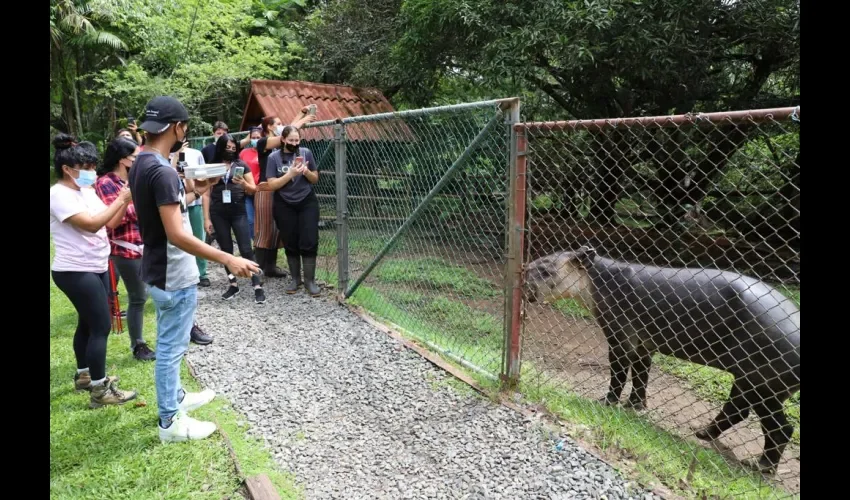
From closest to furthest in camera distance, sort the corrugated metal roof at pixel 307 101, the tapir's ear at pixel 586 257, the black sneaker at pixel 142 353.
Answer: the tapir's ear at pixel 586 257 < the black sneaker at pixel 142 353 < the corrugated metal roof at pixel 307 101

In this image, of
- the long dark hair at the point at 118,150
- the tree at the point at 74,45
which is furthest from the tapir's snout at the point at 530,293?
the tree at the point at 74,45

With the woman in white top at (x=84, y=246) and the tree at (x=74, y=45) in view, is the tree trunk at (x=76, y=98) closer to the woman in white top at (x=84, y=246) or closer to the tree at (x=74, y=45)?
the tree at (x=74, y=45)

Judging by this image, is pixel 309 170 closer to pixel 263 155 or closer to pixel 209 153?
pixel 263 155

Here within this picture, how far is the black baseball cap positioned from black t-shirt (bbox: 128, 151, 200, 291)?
15cm

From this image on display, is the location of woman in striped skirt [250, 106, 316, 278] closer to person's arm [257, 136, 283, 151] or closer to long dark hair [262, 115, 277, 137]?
long dark hair [262, 115, 277, 137]

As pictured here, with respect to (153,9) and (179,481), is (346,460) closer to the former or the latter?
(179,481)

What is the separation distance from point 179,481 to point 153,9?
14.9 metres

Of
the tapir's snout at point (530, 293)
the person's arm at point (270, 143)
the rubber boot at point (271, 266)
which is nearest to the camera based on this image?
the tapir's snout at point (530, 293)

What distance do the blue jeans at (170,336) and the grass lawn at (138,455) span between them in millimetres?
287

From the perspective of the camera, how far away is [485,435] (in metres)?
3.37

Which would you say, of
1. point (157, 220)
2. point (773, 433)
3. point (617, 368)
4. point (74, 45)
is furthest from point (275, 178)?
point (74, 45)

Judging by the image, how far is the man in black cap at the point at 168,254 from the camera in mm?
2885

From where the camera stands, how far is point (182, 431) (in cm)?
329

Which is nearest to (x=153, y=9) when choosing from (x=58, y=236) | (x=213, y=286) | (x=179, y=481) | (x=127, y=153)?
(x=213, y=286)
